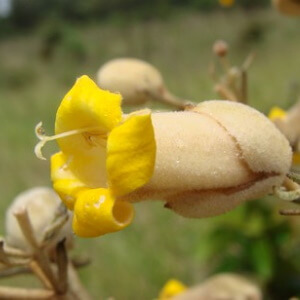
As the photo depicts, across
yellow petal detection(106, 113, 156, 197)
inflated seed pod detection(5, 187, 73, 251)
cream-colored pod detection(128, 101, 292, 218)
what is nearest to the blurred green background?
inflated seed pod detection(5, 187, 73, 251)

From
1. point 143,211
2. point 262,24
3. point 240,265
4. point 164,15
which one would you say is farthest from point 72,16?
point 240,265

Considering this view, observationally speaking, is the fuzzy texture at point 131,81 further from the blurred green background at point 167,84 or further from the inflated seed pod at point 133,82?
the blurred green background at point 167,84

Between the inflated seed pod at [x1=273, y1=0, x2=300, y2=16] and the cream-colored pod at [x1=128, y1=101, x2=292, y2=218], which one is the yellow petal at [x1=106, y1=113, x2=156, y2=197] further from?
the inflated seed pod at [x1=273, y1=0, x2=300, y2=16]

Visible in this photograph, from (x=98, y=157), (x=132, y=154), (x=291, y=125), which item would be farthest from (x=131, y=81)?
(x=132, y=154)

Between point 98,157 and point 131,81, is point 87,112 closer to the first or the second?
point 98,157

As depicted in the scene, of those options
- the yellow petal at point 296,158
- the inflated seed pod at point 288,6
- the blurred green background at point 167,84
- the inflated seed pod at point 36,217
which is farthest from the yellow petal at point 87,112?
the blurred green background at point 167,84
